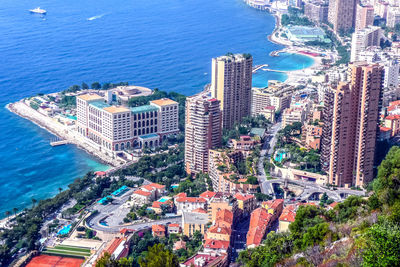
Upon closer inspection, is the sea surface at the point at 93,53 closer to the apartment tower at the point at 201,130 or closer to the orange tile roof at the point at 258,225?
the apartment tower at the point at 201,130

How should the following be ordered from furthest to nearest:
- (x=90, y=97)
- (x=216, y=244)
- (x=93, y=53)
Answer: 1. (x=93, y=53)
2. (x=90, y=97)
3. (x=216, y=244)

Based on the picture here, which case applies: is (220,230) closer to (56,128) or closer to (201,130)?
(201,130)

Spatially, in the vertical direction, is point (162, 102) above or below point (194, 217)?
above

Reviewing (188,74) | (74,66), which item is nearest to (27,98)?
(74,66)

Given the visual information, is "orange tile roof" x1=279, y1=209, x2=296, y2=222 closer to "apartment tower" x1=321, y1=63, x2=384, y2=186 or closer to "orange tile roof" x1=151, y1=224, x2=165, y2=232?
"orange tile roof" x1=151, y1=224, x2=165, y2=232

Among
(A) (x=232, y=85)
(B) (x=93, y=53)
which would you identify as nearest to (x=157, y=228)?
(A) (x=232, y=85)

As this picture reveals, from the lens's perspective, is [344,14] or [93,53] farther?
[344,14]

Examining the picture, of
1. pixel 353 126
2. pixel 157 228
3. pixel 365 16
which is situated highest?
pixel 365 16

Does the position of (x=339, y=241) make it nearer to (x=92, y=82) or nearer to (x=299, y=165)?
(x=299, y=165)
